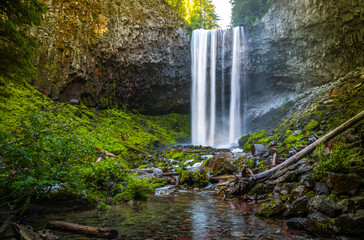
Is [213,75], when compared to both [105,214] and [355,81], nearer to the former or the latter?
[355,81]

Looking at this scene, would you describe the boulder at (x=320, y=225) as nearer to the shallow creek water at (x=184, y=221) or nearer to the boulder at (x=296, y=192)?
the shallow creek water at (x=184, y=221)

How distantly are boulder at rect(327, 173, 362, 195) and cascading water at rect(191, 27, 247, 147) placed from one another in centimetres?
2051

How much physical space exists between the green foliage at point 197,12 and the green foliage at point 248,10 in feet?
18.5

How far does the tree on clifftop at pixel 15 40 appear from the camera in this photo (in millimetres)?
4082

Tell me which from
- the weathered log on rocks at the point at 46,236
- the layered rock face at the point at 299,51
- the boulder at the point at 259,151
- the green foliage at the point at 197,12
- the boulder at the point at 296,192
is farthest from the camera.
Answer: the green foliage at the point at 197,12

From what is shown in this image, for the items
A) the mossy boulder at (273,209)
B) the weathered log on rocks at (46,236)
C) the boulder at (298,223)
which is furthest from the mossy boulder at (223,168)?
the weathered log on rocks at (46,236)

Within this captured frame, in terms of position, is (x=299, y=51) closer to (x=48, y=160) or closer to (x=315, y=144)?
(x=315, y=144)

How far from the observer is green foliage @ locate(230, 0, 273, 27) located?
24953mm

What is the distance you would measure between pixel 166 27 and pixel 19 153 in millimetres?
23175

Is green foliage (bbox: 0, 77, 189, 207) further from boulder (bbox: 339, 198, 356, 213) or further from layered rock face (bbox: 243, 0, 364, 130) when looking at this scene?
layered rock face (bbox: 243, 0, 364, 130)

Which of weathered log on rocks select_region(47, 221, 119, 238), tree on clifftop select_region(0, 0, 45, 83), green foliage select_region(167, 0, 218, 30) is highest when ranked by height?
green foliage select_region(167, 0, 218, 30)

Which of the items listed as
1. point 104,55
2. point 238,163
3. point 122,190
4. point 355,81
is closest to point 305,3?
point 355,81

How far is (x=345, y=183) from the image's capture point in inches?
142

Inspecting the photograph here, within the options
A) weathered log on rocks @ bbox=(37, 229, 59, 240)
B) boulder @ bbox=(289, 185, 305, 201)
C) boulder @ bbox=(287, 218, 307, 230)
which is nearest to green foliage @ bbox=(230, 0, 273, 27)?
boulder @ bbox=(289, 185, 305, 201)
